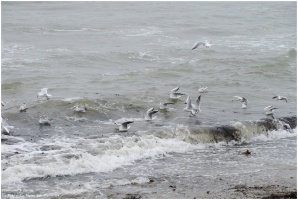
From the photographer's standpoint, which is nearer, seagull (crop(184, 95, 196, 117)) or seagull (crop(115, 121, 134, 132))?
seagull (crop(115, 121, 134, 132))

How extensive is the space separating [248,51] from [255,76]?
528 centimetres

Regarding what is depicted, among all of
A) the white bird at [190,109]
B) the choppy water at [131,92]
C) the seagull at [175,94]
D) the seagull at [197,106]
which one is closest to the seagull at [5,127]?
the choppy water at [131,92]

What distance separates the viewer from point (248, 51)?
88.4ft

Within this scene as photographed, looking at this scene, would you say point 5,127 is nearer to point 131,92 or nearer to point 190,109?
point 190,109

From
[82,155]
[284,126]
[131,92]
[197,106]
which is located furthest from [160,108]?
[82,155]

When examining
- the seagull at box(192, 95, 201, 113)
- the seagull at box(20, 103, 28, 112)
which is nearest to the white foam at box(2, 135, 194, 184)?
the seagull at box(192, 95, 201, 113)

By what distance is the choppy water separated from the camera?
11477mm

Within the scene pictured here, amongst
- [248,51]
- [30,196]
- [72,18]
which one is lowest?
[30,196]

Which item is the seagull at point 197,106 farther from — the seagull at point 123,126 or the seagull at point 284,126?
the seagull at point 123,126

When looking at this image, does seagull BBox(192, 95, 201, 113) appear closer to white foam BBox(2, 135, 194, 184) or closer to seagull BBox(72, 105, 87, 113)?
white foam BBox(2, 135, 194, 184)

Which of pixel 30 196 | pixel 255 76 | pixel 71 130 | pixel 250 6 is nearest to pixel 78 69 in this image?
pixel 255 76

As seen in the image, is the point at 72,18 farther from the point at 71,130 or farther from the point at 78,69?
the point at 71,130

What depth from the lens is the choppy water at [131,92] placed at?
1148 cm

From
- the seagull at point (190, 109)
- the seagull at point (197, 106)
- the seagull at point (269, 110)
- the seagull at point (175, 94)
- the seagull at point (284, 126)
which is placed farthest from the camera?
the seagull at point (175, 94)
